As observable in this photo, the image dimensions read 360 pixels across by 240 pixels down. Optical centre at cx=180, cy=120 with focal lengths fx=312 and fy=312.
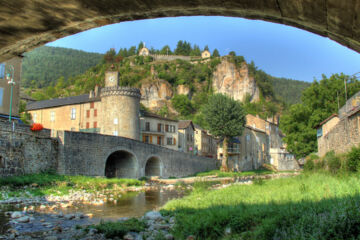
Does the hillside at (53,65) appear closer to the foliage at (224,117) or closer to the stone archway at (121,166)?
the foliage at (224,117)

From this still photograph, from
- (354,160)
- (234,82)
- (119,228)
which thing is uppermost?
(234,82)

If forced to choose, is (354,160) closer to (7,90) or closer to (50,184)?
(50,184)

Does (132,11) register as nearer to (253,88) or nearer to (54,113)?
(54,113)

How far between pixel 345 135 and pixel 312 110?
55.9ft

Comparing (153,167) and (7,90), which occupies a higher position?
(7,90)

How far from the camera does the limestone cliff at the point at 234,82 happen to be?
10894 centimetres

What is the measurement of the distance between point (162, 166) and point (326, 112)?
1785cm

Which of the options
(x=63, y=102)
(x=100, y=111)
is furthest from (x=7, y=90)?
(x=63, y=102)

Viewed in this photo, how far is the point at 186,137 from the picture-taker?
4772 cm

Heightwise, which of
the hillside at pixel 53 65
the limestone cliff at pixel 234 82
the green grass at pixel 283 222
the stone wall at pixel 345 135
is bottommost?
the green grass at pixel 283 222

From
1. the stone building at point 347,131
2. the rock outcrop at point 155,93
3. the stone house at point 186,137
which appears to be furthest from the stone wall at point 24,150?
the rock outcrop at point 155,93

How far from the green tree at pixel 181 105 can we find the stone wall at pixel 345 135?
240ft

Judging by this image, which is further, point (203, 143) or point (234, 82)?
point (234, 82)

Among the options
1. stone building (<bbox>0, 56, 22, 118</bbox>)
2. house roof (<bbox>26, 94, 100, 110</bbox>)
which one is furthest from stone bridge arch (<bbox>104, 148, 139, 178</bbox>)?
house roof (<bbox>26, 94, 100, 110</bbox>)
